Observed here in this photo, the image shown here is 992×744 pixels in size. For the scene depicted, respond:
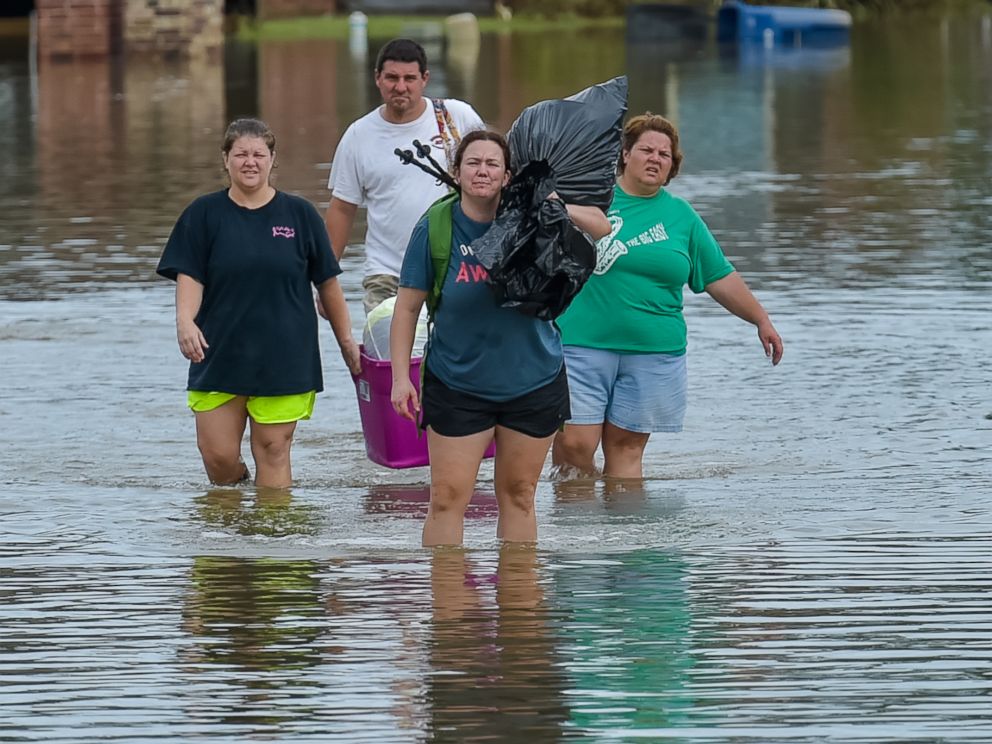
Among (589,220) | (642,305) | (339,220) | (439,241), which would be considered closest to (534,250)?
(439,241)

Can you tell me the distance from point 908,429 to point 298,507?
2.87m

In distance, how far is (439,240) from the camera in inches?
264

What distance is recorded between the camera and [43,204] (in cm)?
1877

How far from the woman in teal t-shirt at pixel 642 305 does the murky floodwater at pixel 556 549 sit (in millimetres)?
358

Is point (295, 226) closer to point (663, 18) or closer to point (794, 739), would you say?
point (794, 739)

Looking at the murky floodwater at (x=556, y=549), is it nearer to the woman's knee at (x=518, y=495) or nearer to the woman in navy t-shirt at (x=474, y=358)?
the woman's knee at (x=518, y=495)

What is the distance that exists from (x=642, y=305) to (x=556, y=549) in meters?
1.32

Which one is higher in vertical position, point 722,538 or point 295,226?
point 295,226

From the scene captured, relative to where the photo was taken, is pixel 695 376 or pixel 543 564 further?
pixel 695 376

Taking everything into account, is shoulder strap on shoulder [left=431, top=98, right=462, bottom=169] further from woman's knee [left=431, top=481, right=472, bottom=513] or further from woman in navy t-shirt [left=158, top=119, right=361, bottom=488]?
woman's knee [left=431, top=481, right=472, bottom=513]

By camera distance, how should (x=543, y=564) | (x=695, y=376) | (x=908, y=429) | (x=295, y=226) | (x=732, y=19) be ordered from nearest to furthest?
1. (x=543, y=564)
2. (x=295, y=226)
3. (x=908, y=429)
4. (x=695, y=376)
5. (x=732, y=19)

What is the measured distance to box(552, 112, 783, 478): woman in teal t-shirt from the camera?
8172 millimetres

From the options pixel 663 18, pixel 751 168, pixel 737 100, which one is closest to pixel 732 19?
pixel 663 18

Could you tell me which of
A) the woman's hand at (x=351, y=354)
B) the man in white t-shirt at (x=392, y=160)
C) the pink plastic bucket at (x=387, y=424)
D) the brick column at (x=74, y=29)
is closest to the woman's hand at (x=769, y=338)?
the pink plastic bucket at (x=387, y=424)
